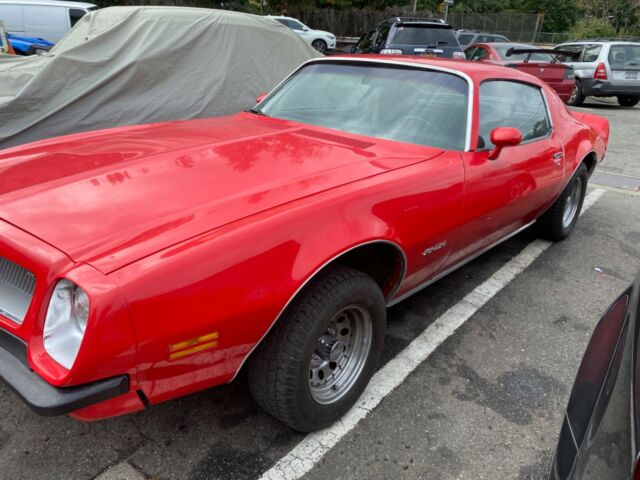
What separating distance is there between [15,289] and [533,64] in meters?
11.8

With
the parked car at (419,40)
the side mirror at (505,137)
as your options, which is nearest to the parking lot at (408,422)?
the side mirror at (505,137)

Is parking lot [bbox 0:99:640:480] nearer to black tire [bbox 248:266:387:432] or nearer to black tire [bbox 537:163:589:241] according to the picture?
black tire [bbox 248:266:387:432]

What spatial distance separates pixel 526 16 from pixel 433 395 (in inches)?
1883

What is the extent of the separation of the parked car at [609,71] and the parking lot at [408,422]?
11.3 m

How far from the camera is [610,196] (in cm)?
585

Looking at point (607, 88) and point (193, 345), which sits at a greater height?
point (193, 345)

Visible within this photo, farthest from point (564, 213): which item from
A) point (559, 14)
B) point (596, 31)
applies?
point (559, 14)

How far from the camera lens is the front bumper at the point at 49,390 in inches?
56.6

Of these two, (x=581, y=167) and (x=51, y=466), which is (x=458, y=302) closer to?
(x=581, y=167)

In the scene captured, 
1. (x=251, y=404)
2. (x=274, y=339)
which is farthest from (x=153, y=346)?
(x=251, y=404)

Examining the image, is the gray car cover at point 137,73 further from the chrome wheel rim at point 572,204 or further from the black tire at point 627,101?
the black tire at point 627,101

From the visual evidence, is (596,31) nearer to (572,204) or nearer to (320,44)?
(320,44)

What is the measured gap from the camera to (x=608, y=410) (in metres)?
1.25

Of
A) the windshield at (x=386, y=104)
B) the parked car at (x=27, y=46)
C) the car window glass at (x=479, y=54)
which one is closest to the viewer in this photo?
the windshield at (x=386, y=104)
